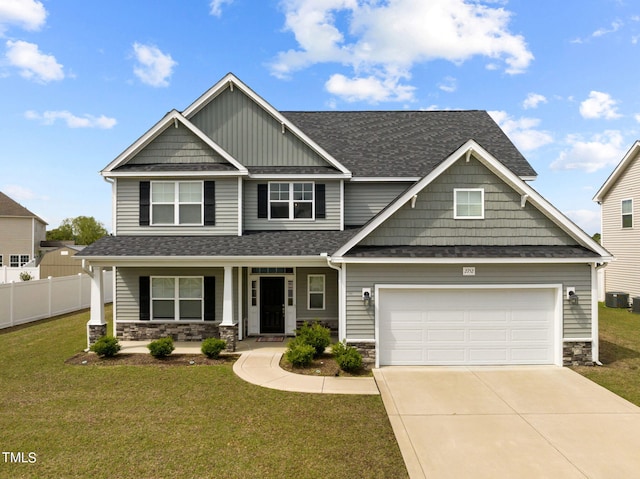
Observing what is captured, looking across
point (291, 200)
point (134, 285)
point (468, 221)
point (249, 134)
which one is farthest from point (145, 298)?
point (468, 221)

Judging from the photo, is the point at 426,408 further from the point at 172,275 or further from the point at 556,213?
the point at 172,275

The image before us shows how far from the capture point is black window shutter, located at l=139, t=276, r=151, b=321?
13.2 m

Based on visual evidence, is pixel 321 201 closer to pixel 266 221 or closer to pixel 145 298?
pixel 266 221

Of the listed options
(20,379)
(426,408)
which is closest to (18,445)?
(20,379)

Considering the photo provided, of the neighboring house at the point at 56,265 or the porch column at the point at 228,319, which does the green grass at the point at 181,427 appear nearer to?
the porch column at the point at 228,319

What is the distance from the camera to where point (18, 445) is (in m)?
6.19

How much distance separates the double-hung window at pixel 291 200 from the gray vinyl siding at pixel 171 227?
1.40 meters

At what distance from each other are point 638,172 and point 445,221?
623 inches

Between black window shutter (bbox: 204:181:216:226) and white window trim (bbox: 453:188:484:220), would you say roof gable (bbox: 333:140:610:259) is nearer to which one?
white window trim (bbox: 453:188:484:220)

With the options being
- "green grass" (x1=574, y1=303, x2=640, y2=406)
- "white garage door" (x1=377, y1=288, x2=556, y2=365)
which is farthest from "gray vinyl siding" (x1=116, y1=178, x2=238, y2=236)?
"green grass" (x1=574, y1=303, x2=640, y2=406)

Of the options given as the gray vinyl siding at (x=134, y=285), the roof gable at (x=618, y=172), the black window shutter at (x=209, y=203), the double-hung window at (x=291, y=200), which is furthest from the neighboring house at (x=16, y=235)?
the roof gable at (x=618, y=172)

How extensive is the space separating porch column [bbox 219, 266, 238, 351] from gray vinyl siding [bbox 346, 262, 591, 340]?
3856 millimetres

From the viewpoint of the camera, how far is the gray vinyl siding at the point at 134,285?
13.3 metres

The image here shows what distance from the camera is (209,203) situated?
13195 mm
